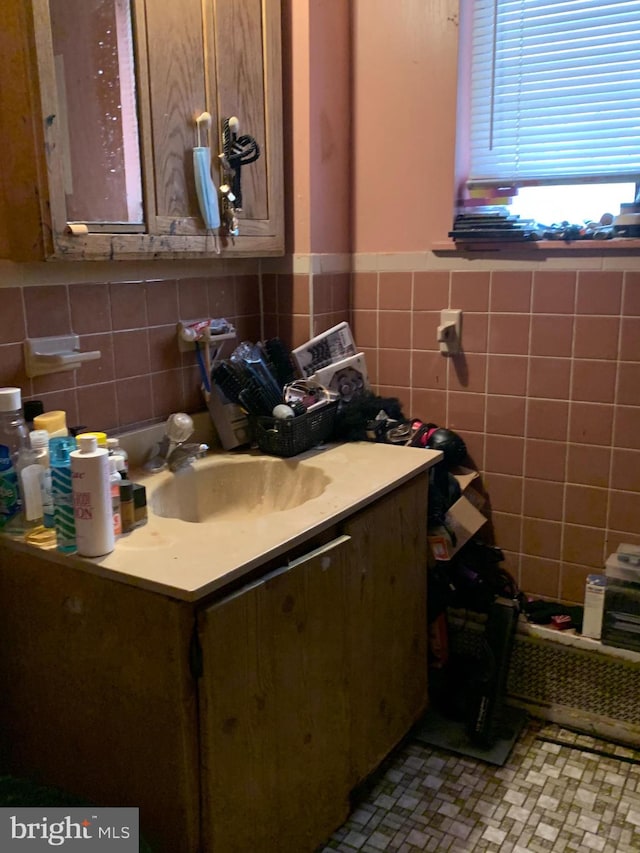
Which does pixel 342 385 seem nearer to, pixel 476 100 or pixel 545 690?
pixel 476 100

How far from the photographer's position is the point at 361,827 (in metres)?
1.73

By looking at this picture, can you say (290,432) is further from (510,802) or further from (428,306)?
(510,802)

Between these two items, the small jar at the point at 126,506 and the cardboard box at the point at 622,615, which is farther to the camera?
A: the cardboard box at the point at 622,615

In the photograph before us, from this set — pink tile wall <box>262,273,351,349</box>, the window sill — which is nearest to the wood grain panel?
pink tile wall <box>262,273,351,349</box>

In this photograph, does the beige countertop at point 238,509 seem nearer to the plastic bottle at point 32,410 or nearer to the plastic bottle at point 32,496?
the plastic bottle at point 32,496

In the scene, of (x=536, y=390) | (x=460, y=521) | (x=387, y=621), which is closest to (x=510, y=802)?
(x=387, y=621)

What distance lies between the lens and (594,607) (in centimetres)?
201

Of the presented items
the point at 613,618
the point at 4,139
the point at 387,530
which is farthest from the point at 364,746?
the point at 4,139

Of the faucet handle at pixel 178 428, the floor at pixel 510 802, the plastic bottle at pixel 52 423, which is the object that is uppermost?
the plastic bottle at pixel 52 423

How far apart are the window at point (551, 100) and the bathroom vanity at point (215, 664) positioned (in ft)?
3.09

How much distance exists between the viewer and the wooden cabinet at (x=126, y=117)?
1399 mm

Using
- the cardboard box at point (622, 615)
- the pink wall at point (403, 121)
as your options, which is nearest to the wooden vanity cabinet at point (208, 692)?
the cardboard box at point (622, 615)

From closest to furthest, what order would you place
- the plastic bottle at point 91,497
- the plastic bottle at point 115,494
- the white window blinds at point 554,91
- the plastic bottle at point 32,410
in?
the plastic bottle at point 91,497 → the plastic bottle at point 115,494 → the plastic bottle at point 32,410 → the white window blinds at point 554,91
